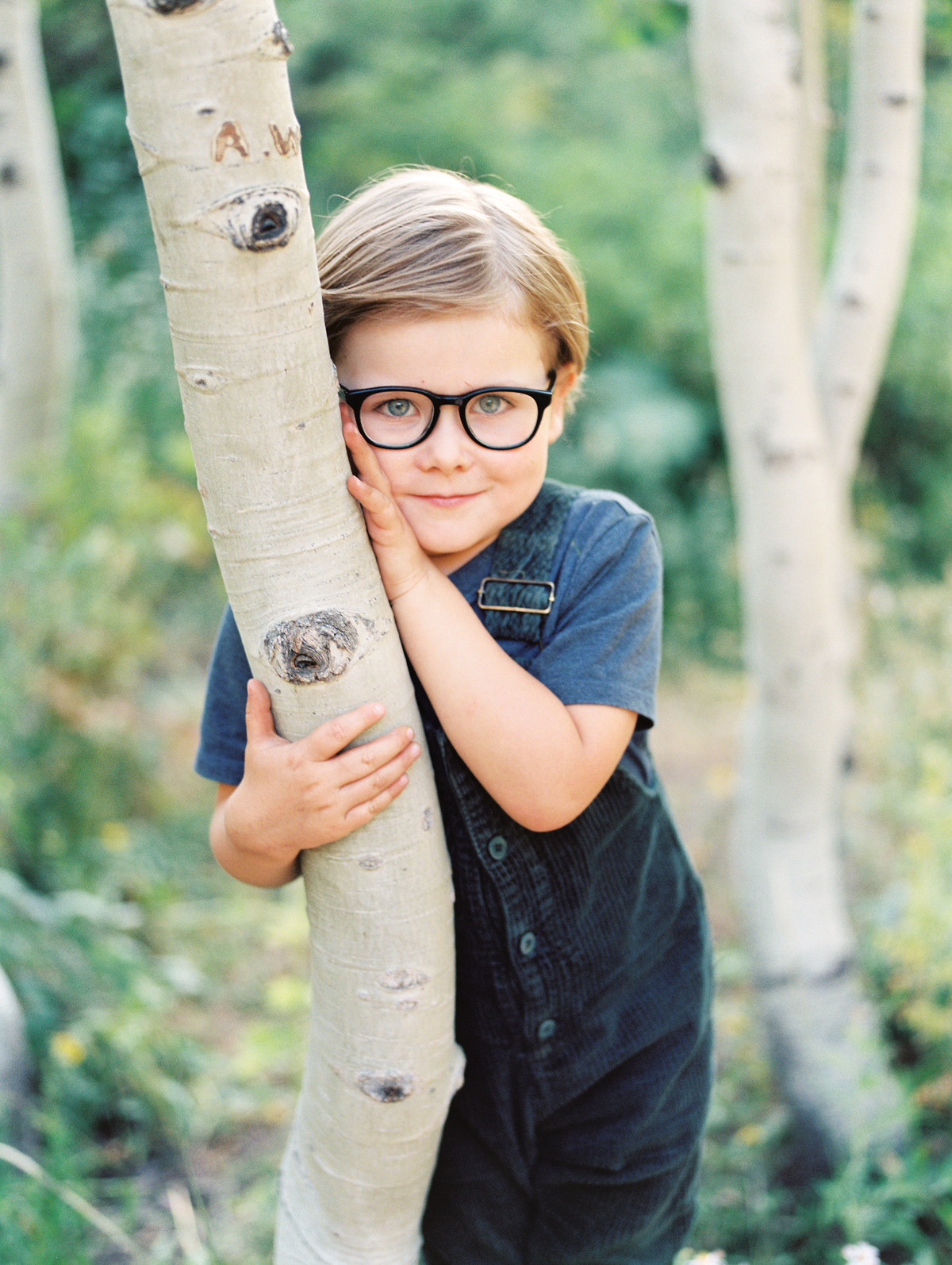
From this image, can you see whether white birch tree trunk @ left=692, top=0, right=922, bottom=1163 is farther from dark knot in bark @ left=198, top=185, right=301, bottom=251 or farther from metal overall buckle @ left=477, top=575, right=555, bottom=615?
dark knot in bark @ left=198, top=185, right=301, bottom=251

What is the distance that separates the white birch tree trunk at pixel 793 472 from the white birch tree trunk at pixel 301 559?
1.35 m

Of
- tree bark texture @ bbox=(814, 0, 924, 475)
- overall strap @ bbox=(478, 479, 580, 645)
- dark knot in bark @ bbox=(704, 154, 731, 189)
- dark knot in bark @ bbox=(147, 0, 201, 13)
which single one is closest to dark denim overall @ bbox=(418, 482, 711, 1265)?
overall strap @ bbox=(478, 479, 580, 645)

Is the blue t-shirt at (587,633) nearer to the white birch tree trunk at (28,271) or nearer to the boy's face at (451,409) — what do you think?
the boy's face at (451,409)

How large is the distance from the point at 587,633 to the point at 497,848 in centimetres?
27

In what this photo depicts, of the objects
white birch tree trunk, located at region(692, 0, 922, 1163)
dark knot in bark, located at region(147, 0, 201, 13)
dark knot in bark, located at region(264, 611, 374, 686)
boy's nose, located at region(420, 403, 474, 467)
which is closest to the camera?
dark knot in bark, located at region(147, 0, 201, 13)

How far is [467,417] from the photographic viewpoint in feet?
3.74

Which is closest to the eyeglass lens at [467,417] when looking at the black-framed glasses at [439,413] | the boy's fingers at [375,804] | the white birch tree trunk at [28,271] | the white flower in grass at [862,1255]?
the black-framed glasses at [439,413]

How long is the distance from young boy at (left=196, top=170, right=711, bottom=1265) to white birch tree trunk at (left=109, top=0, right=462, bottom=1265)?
5 centimetres

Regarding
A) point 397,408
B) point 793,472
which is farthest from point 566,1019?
point 793,472

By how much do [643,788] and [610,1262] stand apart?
644mm

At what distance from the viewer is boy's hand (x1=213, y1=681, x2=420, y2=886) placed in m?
1.01

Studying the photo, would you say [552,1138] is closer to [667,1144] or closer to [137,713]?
[667,1144]

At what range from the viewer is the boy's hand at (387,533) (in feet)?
3.47

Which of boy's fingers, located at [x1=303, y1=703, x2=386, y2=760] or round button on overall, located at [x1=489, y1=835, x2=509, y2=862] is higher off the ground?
boy's fingers, located at [x1=303, y1=703, x2=386, y2=760]
